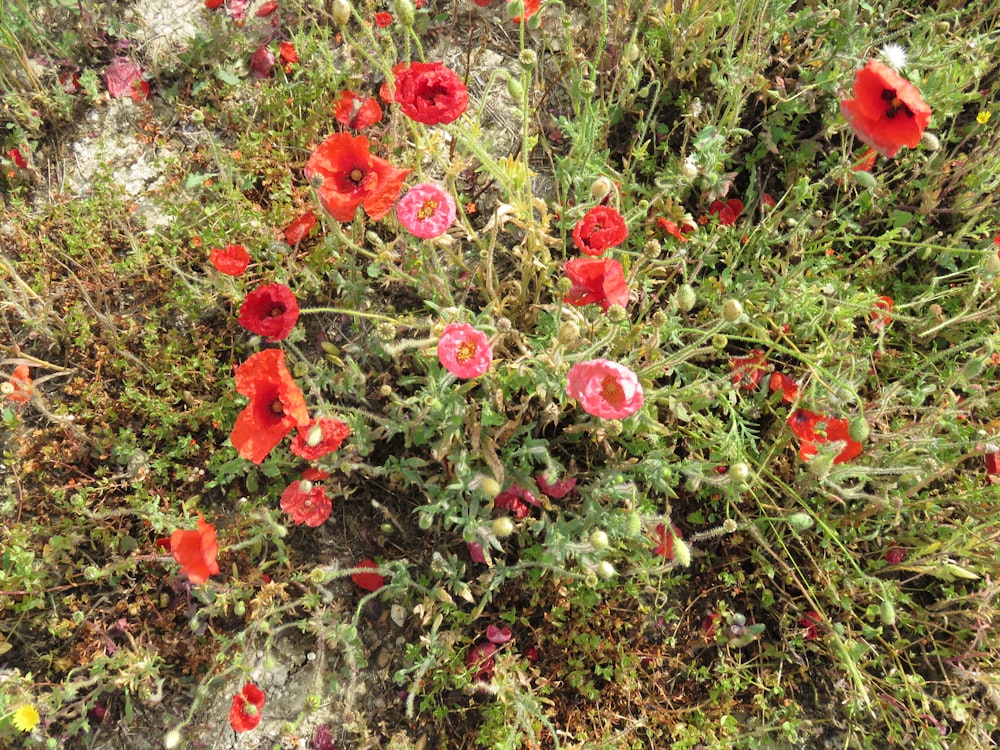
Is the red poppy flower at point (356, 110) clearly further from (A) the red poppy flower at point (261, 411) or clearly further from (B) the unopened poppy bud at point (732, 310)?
(B) the unopened poppy bud at point (732, 310)

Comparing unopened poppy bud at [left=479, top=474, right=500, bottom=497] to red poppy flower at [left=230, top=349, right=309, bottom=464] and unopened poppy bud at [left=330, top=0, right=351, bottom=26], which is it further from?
unopened poppy bud at [left=330, top=0, right=351, bottom=26]

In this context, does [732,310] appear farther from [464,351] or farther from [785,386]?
[785,386]

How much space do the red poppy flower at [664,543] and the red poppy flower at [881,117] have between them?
1.44 m

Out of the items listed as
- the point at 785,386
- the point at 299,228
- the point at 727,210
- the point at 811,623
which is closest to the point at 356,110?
the point at 299,228

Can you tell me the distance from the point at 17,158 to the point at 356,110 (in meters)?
1.61

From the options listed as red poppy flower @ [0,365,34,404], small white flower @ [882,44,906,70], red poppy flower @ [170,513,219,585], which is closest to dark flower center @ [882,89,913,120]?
small white flower @ [882,44,906,70]

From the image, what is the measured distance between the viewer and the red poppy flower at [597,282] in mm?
1948

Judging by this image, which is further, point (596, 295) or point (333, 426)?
point (333, 426)

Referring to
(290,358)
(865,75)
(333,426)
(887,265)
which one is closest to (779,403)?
(887,265)

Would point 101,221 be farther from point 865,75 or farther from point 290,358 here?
point 865,75

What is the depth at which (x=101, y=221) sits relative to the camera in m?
3.04

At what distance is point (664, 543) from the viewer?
8.14 feet

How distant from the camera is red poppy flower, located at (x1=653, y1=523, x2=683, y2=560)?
248cm

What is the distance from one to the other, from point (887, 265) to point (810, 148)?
641 mm
